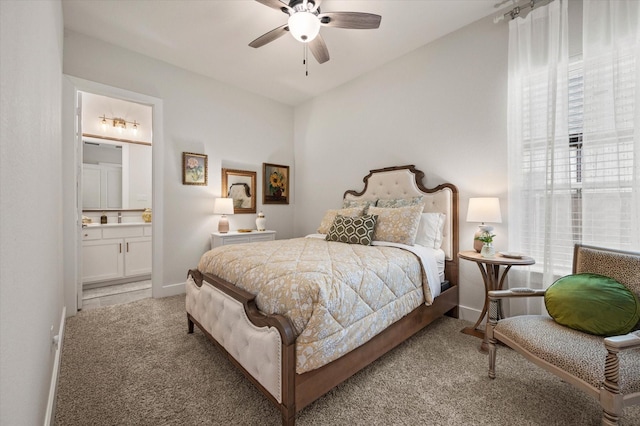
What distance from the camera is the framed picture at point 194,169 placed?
11.9 feet

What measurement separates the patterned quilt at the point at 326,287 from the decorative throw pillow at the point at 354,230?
1.11 feet

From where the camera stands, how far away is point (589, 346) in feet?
4.57

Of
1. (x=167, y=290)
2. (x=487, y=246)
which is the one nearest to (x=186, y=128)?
(x=167, y=290)

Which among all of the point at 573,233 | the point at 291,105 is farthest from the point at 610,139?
the point at 291,105

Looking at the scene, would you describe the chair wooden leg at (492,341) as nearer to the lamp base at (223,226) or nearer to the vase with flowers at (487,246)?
the vase with flowers at (487,246)

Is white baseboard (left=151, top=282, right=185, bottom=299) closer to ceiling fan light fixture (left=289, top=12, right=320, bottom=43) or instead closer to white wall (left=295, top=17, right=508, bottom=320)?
white wall (left=295, top=17, right=508, bottom=320)

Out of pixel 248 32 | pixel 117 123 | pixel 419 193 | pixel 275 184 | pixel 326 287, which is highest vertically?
pixel 248 32

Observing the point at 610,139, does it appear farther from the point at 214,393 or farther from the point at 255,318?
the point at 214,393

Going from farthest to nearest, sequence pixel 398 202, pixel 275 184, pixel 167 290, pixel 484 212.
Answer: pixel 275 184
pixel 167 290
pixel 398 202
pixel 484 212

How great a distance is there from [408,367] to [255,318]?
1222 millimetres

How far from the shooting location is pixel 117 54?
3.14 meters

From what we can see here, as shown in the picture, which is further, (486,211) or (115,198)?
(115,198)

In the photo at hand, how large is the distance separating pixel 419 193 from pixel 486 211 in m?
0.84

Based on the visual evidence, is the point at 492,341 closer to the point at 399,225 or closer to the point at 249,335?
the point at 399,225
